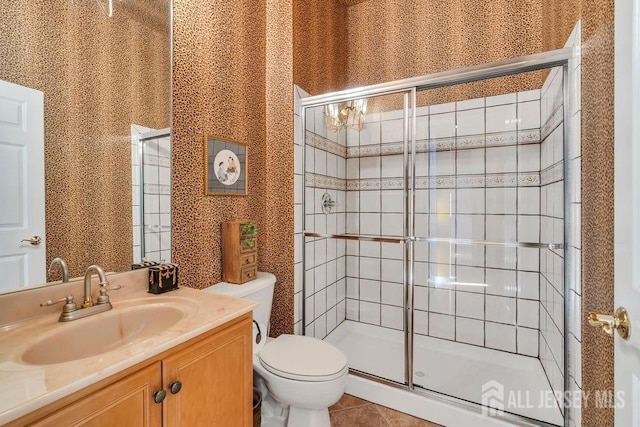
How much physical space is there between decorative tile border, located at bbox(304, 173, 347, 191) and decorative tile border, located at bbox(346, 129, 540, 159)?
265 millimetres

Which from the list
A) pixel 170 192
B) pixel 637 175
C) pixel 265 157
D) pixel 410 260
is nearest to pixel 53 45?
→ pixel 170 192

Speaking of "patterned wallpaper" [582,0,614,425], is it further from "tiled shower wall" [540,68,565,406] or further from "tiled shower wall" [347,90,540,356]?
"tiled shower wall" [347,90,540,356]

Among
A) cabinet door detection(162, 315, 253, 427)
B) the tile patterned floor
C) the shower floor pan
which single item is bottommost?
the tile patterned floor

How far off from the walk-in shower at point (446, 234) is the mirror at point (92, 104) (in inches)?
36.3

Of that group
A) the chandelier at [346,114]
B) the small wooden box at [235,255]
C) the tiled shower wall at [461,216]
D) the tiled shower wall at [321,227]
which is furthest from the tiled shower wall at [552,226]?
the small wooden box at [235,255]

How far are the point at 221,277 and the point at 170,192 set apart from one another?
557 millimetres

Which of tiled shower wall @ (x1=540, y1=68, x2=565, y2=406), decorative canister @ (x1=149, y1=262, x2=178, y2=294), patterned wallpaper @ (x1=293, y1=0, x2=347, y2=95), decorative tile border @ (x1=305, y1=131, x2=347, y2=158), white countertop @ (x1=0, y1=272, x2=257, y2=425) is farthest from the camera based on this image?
decorative tile border @ (x1=305, y1=131, x2=347, y2=158)

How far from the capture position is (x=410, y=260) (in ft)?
5.82

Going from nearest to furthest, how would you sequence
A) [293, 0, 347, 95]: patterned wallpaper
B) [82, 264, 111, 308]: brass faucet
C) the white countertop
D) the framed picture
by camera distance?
the white countertop, [82, 264, 111, 308]: brass faucet, the framed picture, [293, 0, 347, 95]: patterned wallpaper

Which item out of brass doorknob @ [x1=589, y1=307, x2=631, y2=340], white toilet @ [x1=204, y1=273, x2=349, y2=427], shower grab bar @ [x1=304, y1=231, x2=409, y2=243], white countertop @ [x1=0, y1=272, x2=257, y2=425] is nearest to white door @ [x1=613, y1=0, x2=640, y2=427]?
brass doorknob @ [x1=589, y1=307, x2=631, y2=340]

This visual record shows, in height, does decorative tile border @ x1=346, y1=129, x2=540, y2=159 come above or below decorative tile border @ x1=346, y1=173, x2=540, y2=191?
above

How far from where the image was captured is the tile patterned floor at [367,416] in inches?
A: 59.8

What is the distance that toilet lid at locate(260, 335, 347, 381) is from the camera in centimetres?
125

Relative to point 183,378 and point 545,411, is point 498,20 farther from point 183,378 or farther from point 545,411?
point 183,378
